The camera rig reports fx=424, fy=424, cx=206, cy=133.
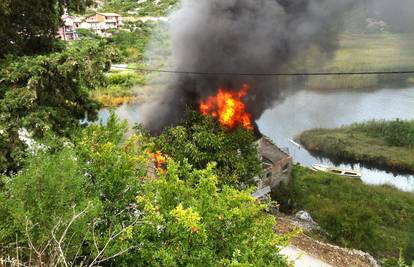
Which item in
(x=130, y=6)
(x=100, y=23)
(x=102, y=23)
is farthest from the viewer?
(x=130, y=6)

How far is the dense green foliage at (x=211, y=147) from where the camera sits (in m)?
16.4

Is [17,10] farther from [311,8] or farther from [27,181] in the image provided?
[311,8]

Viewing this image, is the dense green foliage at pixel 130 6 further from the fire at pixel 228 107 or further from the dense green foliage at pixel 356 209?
the fire at pixel 228 107

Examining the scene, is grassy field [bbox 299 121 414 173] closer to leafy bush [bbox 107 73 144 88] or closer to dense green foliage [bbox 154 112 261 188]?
leafy bush [bbox 107 73 144 88]

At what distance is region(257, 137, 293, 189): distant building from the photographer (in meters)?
24.1

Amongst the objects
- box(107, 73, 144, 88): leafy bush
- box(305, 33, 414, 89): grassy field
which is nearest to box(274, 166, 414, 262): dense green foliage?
box(305, 33, 414, 89): grassy field

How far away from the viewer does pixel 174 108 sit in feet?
71.3

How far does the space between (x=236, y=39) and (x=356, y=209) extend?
10214 mm

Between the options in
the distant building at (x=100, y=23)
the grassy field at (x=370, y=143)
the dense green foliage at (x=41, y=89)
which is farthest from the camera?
the distant building at (x=100, y=23)

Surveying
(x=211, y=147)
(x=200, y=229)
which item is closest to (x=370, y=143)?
(x=211, y=147)

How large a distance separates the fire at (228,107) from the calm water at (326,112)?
41.7 feet

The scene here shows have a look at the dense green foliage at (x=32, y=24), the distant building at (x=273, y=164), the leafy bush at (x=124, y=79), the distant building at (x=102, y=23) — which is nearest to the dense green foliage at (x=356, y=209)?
the distant building at (x=273, y=164)

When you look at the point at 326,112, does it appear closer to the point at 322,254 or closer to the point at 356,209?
the point at 356,209

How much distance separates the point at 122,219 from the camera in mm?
8453
